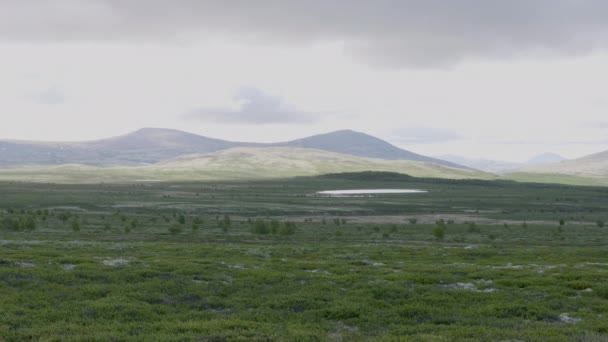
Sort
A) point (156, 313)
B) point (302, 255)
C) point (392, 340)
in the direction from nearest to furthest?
point (392, 340) < point (156, 313) < point (302, 255)

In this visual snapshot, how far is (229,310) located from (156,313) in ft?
9.35

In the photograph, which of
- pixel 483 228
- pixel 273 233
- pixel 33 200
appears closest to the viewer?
pixel 273 233

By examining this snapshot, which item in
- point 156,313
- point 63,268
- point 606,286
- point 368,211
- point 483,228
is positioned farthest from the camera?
point 368,211

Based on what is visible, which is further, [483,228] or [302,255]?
[483,228]

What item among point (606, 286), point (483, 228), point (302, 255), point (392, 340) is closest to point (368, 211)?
point (483, 228)

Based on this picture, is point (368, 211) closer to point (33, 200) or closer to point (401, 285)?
point (33, 200)

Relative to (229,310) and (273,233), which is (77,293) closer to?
(229,310)

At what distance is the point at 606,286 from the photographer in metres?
23.7

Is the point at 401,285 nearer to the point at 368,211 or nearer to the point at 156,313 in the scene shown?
the point at 156,313

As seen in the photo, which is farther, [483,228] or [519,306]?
[483,228]

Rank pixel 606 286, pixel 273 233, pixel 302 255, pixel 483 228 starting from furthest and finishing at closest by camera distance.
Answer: pixel 483 228, pixel 273 233, pixel 302 255, pixel 606 286

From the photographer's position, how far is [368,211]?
138875 millimetres

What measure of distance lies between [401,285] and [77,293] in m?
14.8

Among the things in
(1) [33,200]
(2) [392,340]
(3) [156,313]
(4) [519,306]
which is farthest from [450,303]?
(1) [33,200]
